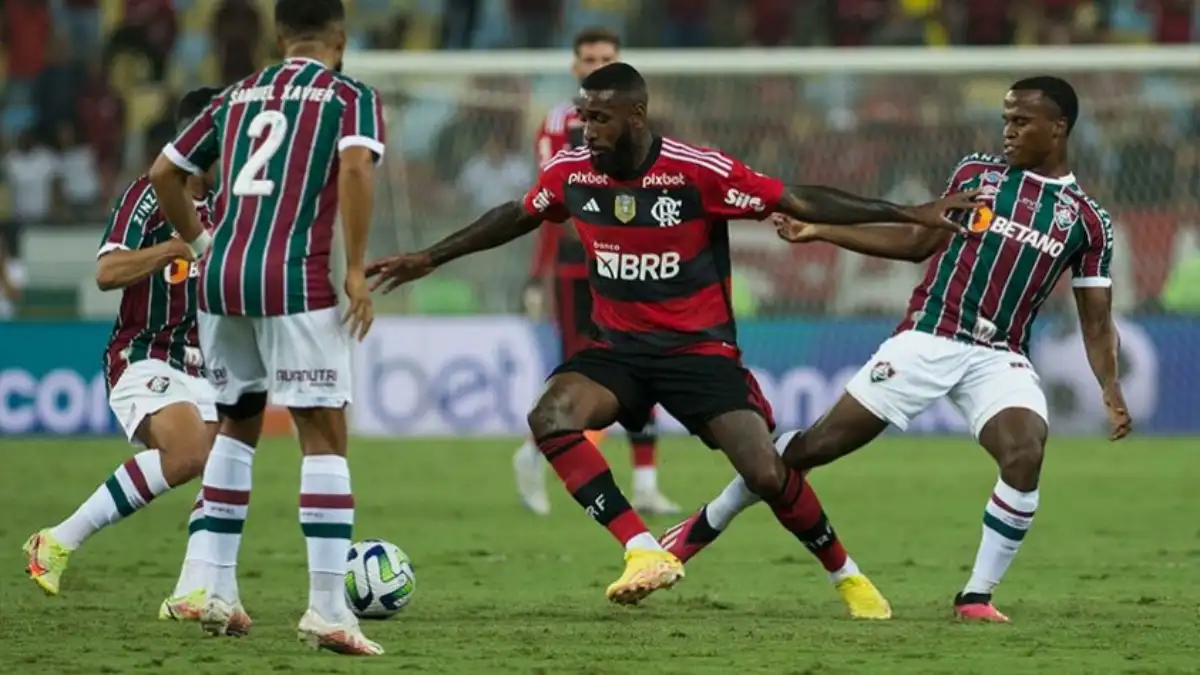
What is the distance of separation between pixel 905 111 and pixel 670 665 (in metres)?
13.8

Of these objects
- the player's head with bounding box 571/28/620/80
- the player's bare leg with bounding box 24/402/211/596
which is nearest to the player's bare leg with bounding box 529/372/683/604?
the player's bare leg with bounding box 24/402/211/596

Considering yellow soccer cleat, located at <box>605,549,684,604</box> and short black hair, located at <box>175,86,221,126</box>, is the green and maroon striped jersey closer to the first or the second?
yellow soccer cleat, located at <box>605,549,684,604</box>

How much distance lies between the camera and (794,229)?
867 cm

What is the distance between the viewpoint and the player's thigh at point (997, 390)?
28.8ft

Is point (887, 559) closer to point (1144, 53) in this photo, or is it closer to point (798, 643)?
point (798, 643)

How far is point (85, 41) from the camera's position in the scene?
25.0 meters

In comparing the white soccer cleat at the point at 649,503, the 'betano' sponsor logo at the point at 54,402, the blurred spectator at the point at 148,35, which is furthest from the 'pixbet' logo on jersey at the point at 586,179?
the blurred spectator at the point at 148,35

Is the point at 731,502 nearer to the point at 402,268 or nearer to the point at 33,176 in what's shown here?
the point at 402,268

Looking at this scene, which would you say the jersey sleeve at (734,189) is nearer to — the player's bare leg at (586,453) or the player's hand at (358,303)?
the player's bare leg at (586,453)

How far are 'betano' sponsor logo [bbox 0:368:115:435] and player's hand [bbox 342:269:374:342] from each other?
41.4ft

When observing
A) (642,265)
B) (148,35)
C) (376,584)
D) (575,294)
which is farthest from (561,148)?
(148,35)

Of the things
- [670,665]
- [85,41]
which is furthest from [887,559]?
[85,41]

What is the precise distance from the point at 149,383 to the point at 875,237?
303 cm

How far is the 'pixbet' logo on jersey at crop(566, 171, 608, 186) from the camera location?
29.1 ft
